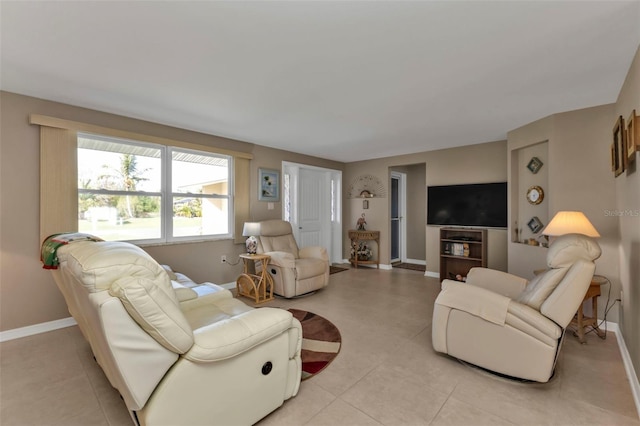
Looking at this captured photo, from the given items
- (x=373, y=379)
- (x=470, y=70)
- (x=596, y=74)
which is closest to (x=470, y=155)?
(x=596, y=74)

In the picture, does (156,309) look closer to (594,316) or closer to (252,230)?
(252,230)

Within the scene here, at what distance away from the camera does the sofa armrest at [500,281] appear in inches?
102

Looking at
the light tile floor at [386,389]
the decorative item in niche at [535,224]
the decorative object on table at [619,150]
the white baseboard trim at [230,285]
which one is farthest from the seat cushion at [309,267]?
the decorative object on table at [619,150]

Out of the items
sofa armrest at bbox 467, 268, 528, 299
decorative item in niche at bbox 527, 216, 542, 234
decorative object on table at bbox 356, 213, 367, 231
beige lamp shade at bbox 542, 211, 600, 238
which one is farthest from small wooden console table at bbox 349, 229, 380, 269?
beige lamp shade at bbox 542, 211, 600, 238

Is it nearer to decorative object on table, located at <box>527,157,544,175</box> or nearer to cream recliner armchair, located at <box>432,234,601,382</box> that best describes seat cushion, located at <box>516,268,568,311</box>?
cream recliner armchair, located at <box>432,234,601,382</box>

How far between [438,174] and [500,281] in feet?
9.09

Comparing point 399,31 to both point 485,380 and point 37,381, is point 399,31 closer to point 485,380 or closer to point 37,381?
point 485,380

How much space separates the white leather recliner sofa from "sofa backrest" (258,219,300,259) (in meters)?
2.64

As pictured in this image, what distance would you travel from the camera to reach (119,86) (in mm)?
2529

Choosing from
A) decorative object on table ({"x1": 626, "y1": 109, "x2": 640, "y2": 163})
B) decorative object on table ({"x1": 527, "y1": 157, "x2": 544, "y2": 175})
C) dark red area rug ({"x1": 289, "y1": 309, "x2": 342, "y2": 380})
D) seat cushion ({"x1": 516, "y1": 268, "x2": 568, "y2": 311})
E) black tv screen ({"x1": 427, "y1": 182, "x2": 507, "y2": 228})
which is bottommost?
dark red area rug ({"x1": 289, "y1": 309, "x2": 342, "y2": 380})

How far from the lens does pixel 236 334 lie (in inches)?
56.3

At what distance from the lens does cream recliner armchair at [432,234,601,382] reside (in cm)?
184

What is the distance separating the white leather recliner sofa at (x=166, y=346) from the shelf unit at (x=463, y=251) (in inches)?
152

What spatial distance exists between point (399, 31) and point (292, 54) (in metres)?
0.73
